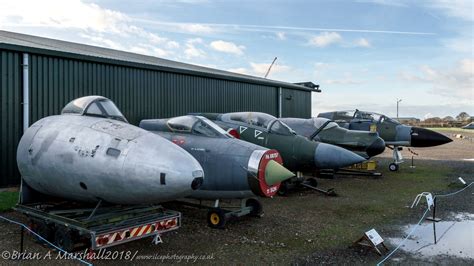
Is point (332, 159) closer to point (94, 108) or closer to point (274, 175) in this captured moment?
point (274, 175)

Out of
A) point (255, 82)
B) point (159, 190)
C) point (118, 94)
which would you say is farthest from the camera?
point (255, 82)

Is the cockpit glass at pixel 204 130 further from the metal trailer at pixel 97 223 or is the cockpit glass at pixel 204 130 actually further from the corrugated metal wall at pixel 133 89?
the corrugated metal wall at pixel 133 89

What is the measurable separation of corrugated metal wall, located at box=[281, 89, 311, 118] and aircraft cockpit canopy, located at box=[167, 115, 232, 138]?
14612 mm

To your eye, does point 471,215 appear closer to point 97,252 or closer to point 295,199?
point 295,199

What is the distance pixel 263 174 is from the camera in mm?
7676

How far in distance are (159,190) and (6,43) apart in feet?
25.6

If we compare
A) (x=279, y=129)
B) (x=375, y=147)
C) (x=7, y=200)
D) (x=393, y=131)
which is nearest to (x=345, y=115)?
(x=393, y=131)

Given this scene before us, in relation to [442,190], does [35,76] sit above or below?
above

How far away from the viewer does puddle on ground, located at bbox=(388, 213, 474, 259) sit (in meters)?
6.90

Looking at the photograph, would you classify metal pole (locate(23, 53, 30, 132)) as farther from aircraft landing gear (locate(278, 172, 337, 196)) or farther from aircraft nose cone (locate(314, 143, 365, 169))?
aircraft nose cone (locate(314, 143, 365, 169))

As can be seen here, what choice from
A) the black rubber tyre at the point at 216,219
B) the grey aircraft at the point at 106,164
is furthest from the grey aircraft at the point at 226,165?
the grey aircraft at the point at 106,164

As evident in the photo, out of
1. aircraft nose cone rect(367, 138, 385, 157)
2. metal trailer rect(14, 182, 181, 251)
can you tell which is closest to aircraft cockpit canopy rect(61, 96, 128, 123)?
metal trailer rect(14, 182, 181, 251)

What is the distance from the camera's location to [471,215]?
9.84 metres

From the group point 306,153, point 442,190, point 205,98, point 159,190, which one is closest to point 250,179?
point 159,190
